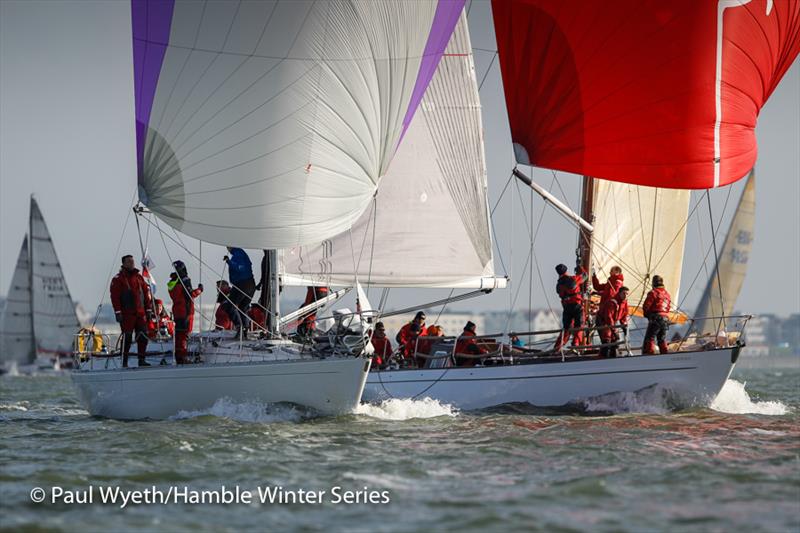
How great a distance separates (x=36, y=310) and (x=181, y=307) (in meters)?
48.5

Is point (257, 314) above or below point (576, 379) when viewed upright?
above

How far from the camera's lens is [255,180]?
51.0 ft

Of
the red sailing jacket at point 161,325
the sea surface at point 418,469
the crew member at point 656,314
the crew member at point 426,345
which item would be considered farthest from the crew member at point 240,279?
the crew member at point 656,314

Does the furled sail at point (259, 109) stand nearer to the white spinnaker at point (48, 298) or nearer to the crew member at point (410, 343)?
the crew member at point (410, 343)

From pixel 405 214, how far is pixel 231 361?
20.5 feet

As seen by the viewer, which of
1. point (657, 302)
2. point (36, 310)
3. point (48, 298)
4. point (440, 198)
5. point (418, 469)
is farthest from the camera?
point (36, 310)

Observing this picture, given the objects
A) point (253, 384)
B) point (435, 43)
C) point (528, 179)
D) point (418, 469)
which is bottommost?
point (418, 469)

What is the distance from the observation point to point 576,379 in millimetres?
18219

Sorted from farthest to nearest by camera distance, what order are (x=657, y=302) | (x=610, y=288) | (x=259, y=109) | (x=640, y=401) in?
(x=610, y=288), (x=640, y=401), (x=657, y=302), (x=259, y=109)

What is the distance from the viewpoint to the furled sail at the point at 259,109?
1534 centimetres

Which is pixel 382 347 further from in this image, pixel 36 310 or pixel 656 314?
pixel 36 310

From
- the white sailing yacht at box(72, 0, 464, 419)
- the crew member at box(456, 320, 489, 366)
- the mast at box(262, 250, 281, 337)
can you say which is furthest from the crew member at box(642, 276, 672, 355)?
the mast at box(262, 250, 281, 337)

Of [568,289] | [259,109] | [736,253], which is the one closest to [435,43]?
[259,109]

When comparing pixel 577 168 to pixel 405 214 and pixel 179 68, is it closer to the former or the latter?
pixel 405 214
